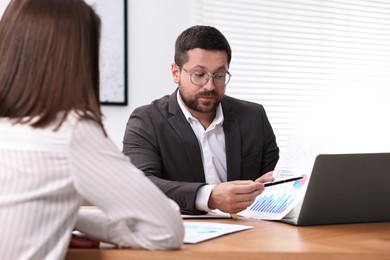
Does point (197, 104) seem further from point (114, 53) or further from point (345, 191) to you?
point (114, 53)

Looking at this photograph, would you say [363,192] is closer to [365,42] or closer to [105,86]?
[105,86]

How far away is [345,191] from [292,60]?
8.06ft

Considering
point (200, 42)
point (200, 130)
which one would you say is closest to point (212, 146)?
point (200, 130)

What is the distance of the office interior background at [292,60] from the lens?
343 centimetres

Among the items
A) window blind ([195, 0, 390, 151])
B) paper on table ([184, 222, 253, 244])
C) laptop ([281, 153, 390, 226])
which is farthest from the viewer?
window blind ([195, 0, 390, 151])

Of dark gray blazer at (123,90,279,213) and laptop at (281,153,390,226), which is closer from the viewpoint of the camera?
laptop at (281,153,390,226)

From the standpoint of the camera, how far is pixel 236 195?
5.69 feet

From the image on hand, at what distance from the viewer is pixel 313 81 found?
13.5ft

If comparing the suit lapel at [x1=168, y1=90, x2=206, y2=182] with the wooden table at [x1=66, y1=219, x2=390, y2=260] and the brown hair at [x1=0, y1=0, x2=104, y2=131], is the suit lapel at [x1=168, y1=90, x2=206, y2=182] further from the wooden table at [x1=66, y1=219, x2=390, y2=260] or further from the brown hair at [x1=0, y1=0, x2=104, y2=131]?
the brown hair at [x1=0, y1=0, x2=104, y2=131]

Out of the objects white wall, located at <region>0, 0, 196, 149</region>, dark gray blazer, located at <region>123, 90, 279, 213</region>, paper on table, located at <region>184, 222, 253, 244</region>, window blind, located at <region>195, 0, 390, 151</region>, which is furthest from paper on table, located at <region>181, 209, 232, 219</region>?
window blind, located at <region>195, 0, 390, 151</region>

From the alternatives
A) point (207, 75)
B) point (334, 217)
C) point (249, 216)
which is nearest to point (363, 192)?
point (334, 217)

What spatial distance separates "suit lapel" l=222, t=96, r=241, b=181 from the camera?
2.40m

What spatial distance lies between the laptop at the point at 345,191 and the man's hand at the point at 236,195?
116mm

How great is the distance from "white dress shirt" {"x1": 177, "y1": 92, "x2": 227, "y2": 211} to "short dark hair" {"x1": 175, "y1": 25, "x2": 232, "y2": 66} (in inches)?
6.8
